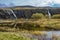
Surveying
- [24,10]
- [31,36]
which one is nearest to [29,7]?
[24,10]

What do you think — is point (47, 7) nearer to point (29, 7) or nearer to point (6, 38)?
point (29, 7)

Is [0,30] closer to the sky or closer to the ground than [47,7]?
closer to the ground

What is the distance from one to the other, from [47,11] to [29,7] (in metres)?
0.25

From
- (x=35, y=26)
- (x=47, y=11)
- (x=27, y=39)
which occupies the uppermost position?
(x=47, y=11)

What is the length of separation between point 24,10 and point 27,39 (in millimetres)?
401

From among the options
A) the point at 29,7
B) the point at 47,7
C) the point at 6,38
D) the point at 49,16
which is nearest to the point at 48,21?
the point at 49,16

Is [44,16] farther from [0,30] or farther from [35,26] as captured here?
[0,30]

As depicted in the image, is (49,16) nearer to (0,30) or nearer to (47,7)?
(47,7)

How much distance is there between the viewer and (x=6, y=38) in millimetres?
1938

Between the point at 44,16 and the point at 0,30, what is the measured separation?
0.63m

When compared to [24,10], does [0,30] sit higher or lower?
lower

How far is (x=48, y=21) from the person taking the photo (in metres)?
2.01

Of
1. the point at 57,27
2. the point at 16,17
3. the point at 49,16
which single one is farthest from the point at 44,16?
the point at 16,17

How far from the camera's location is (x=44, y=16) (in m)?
2.03
